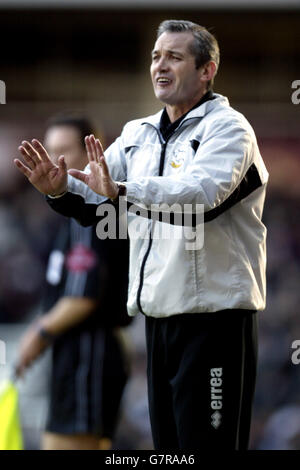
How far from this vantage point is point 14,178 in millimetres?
10117

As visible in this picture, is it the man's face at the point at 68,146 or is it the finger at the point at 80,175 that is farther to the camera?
the man's face at the point at 68,146

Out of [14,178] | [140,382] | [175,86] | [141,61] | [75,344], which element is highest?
[141,61]

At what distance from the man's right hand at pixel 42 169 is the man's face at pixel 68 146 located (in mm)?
1552

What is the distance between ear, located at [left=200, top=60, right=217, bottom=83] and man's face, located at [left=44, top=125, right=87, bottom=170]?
1561 mm

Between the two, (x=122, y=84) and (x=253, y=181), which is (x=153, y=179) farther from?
(x=122, y=84)

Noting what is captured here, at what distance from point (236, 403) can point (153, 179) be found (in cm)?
87

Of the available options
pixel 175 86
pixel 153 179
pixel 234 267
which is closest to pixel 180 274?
pixel 234 267

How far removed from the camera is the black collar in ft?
10.2

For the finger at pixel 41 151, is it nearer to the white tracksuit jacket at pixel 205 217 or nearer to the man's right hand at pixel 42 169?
the man's right hand at pixel 42 169

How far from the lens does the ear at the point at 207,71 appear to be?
10.3 feet

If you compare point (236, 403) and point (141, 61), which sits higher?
point (141, 61)

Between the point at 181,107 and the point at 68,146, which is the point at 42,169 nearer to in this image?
the point at 181,107

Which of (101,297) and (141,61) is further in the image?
(141,61)

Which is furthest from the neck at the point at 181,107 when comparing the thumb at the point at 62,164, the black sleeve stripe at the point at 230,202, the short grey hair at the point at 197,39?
the thumb at the point at 62,164
